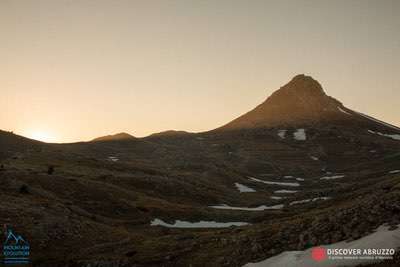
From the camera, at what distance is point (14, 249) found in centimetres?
3756

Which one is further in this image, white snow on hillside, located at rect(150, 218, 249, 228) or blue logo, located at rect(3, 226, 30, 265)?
→ white snow on hillside, located at rect(150, 218, 249, 228)

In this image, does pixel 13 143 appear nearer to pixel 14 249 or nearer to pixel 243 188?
pixel 243 188

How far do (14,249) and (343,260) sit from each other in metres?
30.1

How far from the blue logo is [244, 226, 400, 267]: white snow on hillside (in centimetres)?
2152

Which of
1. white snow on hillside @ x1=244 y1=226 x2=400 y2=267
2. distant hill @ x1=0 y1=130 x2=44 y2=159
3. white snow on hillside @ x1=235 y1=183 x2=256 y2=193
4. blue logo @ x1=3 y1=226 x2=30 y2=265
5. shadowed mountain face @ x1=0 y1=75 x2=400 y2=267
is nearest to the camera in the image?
white snow on hillside @ x1=244 y1=226 x2=400 y2=267

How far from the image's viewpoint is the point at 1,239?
128 feet

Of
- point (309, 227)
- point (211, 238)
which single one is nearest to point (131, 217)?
point (211, 238)

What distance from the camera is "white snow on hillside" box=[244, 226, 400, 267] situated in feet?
71.5

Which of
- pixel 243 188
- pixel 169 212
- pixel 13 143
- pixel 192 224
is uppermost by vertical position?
pixel 13 143

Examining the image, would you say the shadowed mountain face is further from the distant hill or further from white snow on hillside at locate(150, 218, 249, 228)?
the distant hill

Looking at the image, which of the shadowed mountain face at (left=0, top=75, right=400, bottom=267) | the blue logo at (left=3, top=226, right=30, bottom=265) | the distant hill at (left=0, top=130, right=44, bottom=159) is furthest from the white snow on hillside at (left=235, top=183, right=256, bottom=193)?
the blue logo at (left=3, top=226, right=30, bottom=265)

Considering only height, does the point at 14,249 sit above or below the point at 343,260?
below

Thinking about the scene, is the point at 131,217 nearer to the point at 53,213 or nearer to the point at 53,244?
the point at 53,213

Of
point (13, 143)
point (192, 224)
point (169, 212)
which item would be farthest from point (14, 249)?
point (13, 143)
